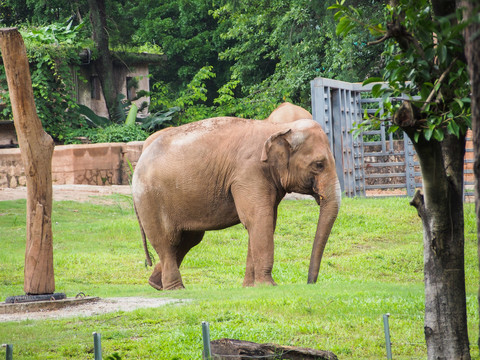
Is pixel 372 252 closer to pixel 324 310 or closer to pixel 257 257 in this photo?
pixel 257 257

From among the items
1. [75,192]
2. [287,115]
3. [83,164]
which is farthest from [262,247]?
[83,164]

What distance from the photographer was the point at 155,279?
12.4m

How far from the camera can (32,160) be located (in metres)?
9.96

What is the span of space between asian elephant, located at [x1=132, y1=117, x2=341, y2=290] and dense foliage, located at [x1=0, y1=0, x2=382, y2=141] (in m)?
11.1

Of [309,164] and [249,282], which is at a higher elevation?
[309,164]

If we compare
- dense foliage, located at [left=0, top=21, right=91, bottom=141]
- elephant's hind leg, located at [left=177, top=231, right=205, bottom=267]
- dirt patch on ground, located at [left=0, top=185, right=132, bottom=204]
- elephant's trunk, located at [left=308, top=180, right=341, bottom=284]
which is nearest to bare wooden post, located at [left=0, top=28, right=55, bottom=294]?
elephant's hind leg, located at [left=177, top=231, right=205, bottom=267]

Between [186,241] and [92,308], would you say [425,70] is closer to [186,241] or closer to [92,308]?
[92,308]

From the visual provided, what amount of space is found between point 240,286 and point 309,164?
247 centimetres

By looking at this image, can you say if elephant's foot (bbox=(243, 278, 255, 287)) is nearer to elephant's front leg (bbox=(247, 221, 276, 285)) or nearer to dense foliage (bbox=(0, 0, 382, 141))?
elephant's front leg (bbox=(247, 221, 276, 285))

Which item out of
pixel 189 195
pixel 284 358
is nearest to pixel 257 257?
pixel 189 195

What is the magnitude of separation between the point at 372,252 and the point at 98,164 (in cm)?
1111

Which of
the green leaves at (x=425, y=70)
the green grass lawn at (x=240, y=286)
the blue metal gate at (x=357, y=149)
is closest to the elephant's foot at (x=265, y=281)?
the green grass lawn at (x=240, y=286)

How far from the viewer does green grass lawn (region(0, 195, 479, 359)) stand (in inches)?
298

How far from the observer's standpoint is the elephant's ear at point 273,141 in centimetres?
1102
